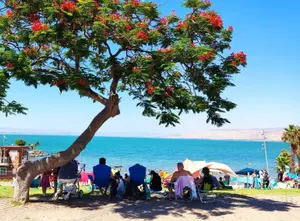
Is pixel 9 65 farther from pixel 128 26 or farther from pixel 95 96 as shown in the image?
pixel 128 26

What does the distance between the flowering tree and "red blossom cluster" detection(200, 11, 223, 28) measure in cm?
3

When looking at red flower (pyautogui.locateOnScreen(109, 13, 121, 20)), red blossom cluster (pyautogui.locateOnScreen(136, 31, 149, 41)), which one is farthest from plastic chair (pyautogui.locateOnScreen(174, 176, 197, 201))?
red flower (pyautogui.locateOnScreen(109, 13, 121, 20))

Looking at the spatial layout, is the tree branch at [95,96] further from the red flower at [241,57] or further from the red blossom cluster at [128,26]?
the red flower at [241,57]

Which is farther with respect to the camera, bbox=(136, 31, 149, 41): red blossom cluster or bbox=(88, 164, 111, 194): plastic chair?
bbox=(88, 164, 111, 194): plastic chair

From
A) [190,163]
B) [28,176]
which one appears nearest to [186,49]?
[28,176]

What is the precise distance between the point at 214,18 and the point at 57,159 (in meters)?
6.35

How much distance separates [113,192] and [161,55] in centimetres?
478

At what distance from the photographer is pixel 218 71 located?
33.1ft

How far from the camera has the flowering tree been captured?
8492 mm

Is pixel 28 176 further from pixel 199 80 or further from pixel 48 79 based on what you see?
pixel 199 80

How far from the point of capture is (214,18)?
9602mm

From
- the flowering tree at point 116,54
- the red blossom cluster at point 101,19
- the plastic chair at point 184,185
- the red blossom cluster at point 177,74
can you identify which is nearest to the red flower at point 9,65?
the flowering tree at point 116,54

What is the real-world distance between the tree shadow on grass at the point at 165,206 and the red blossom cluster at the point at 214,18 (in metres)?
5.35

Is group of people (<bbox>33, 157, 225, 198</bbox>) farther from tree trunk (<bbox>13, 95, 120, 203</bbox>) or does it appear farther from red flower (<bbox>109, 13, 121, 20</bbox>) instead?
red flower (<bbox>109, 13, 121, 20</bbox>)
